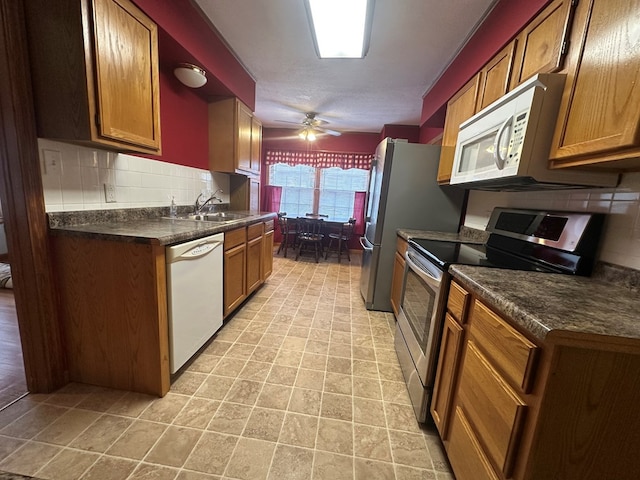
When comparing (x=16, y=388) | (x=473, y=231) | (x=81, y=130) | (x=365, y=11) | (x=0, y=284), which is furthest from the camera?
(x=0, y=284)

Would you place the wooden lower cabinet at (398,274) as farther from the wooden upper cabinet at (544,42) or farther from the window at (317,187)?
the window at (317,187)

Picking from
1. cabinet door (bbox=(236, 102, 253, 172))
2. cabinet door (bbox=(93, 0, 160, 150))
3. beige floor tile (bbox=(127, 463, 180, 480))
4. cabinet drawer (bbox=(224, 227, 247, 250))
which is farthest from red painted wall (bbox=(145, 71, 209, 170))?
beige floor tile (bbox=(127, 463, 180, 480))

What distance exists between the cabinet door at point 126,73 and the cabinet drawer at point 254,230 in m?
1.04

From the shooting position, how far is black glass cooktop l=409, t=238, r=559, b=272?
1.29 m

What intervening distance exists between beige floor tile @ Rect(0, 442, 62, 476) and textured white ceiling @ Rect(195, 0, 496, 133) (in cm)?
268

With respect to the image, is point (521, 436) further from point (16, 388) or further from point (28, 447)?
point (16, 388)

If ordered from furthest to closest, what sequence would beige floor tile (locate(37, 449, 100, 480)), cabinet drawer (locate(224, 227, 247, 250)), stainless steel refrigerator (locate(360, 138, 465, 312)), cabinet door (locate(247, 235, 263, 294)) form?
cabinet door (locate(247, 235, 263, 294)) → stainless steel refrigerator (locate(360, 138, 465, 312)) → cabinet drawer (locate(224, 227, 247, 250)) → beige floor tile (locate(37, 449, 100, 480))

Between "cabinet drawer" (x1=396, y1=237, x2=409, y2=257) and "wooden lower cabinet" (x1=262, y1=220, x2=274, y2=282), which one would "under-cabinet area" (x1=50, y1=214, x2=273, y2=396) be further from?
"cabinet drawer" (x1=396, y1=237, x2=409, y2=257)

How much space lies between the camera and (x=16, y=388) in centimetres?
146

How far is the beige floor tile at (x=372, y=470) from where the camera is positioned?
1126mm

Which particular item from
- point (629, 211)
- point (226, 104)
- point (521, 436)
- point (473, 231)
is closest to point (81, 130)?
point (226, 104)

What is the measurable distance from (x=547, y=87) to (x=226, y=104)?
2716mm

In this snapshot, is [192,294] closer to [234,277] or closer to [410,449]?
[234,277]

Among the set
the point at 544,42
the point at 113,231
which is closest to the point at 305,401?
the point at 113,231
